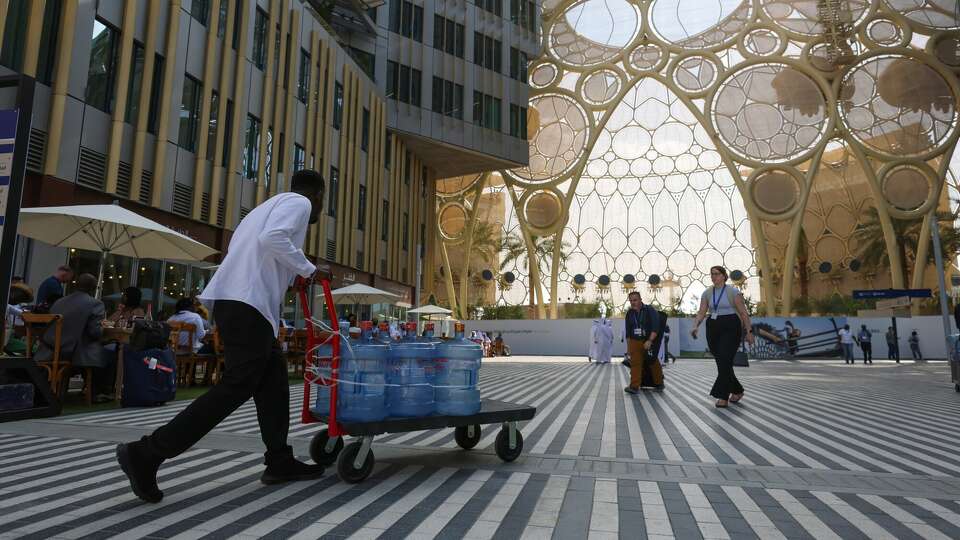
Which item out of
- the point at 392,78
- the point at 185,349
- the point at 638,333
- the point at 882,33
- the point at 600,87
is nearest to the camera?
the point at 185,349

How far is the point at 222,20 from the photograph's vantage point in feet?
53.7

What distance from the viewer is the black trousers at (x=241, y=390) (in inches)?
112

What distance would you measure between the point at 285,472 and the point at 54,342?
5119 millimetres

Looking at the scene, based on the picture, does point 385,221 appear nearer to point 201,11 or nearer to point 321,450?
point 201,11

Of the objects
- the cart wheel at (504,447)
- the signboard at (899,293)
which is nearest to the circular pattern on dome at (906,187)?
the signboard at (899,293)

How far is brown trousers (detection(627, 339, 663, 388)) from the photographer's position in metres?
9.91

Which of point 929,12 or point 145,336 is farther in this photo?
point 929,12

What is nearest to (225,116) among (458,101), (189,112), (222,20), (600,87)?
(189,112)

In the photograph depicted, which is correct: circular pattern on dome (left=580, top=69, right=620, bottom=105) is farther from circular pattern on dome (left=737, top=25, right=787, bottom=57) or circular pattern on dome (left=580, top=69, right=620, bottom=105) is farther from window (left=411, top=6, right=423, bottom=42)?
window (left=411, top=6, right=423, bottom=42)

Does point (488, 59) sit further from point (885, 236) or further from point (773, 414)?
point (885, 236)

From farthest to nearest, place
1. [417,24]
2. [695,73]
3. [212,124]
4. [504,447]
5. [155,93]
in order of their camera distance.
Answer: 1. [695,73]
2. [417,24]
3. [212,124]
4. [155,93]
5. [504,447]

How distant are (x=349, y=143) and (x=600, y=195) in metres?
41.5

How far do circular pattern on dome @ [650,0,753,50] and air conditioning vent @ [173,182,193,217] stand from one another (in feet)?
162

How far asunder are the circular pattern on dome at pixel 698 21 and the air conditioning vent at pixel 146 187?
50.3 meters
